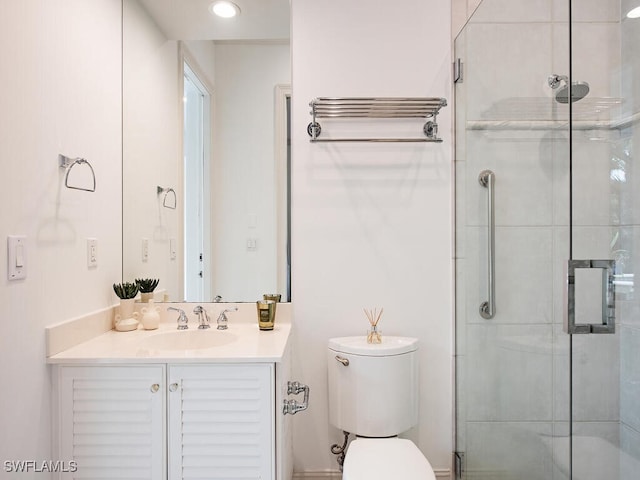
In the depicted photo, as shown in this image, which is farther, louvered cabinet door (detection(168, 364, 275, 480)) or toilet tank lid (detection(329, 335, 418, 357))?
toilet tank lid (detection(329, 335, 418, 357))

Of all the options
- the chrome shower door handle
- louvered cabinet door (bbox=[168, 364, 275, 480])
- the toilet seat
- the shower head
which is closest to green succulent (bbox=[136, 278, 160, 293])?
louvered cabinet door (bbox=[168, 364, 275, 480])

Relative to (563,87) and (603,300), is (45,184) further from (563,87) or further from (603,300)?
(603,300)

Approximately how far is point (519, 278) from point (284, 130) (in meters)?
1.16

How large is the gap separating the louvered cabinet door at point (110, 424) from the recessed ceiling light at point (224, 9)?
155cm

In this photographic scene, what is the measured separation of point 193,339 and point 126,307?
32 centimetres

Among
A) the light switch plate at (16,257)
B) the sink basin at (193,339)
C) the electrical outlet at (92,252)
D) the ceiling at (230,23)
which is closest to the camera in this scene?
the light switch plate at (16,257)

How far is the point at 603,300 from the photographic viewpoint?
1.31 m

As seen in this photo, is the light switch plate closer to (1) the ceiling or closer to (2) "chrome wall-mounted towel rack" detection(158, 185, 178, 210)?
(2) "chrome wall-mounted towel rack" detection(158, 185, 178, 210)

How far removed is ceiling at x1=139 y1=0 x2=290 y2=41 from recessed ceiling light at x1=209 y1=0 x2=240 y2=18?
0.06 feet

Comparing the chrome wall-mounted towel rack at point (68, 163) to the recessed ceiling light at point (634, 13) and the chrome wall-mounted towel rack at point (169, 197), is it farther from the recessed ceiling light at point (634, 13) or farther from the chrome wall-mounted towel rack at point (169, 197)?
the recessed ceiling light at point (634, 13)

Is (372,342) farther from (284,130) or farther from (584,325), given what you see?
(284,130)

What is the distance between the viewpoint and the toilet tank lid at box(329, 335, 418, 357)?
1.61 metres

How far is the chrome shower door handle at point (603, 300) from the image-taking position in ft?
3.96

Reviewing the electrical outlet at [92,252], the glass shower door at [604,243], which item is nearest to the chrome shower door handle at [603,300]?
the glass shower door at [604,243]
